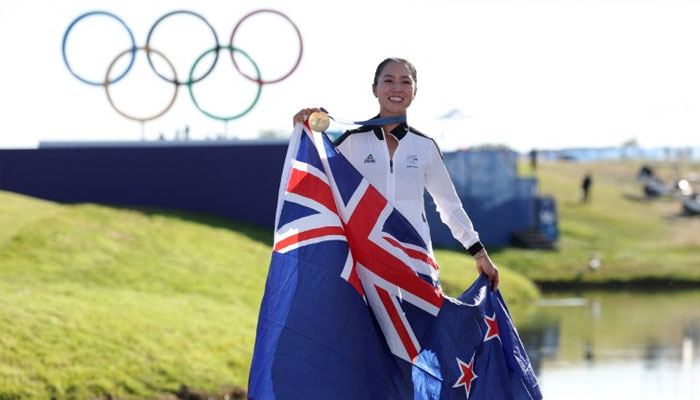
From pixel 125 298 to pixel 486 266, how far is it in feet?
26.2

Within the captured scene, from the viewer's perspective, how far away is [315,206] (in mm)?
5891

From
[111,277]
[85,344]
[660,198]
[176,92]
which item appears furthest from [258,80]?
[660,198]

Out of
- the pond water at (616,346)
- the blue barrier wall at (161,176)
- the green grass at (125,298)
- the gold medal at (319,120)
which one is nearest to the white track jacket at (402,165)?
the gold medal at (319,120)

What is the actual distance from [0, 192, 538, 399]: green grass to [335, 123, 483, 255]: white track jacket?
4658 millimetres

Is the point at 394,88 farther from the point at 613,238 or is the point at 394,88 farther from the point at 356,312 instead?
the point at 613,238

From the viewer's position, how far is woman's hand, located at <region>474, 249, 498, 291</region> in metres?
6.21

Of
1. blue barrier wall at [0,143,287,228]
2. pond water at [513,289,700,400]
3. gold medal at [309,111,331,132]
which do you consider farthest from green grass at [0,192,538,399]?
gold medal at [309,111,331,132]

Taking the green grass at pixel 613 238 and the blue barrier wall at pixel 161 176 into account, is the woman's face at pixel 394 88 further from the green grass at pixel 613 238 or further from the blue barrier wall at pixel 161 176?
the green grass at pixel 613 238

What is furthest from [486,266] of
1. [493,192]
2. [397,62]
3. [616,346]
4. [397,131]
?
[493,192]

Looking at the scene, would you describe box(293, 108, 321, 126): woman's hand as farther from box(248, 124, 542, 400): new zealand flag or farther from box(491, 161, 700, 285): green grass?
box(491, 161, 700, 285): green grass

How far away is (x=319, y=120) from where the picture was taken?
5.95 m

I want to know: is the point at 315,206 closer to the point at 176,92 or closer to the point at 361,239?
the point at 361,239

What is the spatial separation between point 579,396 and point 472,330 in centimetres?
517

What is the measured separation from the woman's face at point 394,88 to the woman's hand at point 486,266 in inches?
33.6
